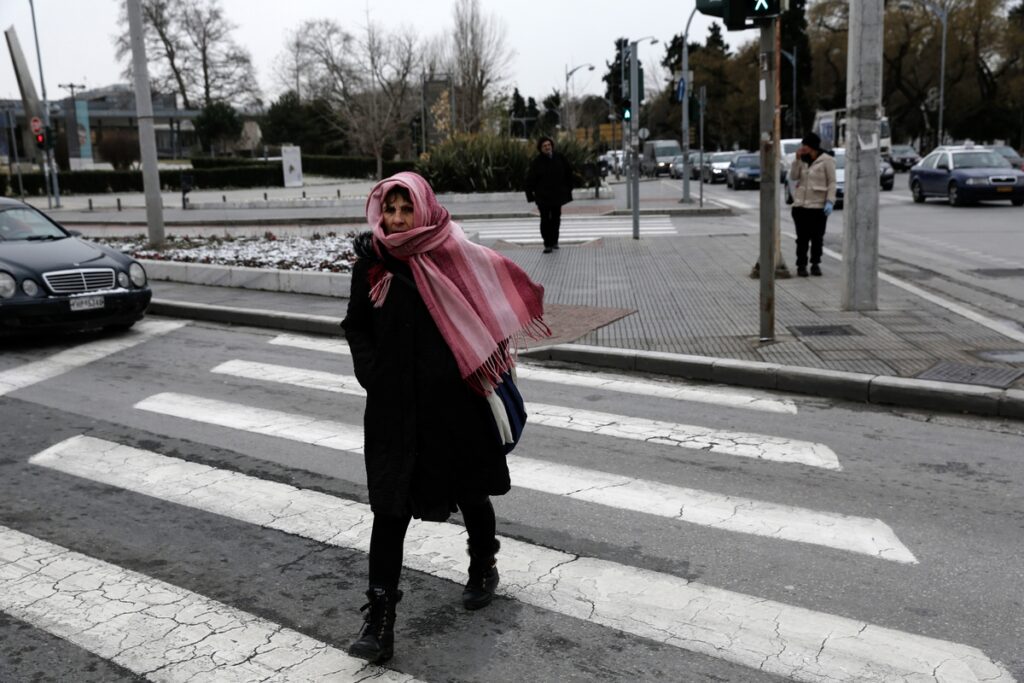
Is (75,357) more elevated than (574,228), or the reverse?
(574,228)

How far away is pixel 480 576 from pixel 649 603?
0.70 m

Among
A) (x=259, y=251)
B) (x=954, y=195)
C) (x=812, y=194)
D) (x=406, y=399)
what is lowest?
(x=259, y=251)

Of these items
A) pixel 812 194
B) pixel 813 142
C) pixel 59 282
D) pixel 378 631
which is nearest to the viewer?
pixel 378 631

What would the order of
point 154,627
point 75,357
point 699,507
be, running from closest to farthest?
point 154,627, point 699,507, point 75,357

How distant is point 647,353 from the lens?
8.95 m

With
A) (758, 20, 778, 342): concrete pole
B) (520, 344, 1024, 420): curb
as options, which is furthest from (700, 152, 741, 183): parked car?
(520, 344, 1024, 420): curb

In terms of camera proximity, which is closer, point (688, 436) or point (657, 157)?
point (688, 436)

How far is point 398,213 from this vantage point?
3756 mm

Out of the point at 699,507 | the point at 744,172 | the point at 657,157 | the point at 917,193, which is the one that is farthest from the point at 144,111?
the point at 657,157

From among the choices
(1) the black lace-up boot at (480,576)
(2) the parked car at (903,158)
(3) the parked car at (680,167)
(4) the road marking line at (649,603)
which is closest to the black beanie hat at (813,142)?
(4) the road marking line at (649,603)

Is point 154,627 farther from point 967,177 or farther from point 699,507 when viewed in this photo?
point 967,177

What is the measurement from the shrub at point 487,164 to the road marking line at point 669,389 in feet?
86.6

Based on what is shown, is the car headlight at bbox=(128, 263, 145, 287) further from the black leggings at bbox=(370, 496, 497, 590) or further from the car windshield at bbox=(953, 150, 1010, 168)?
the car windshield at bbox=(953, 150, 1010, 168)

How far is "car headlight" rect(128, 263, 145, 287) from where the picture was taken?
1101cm
